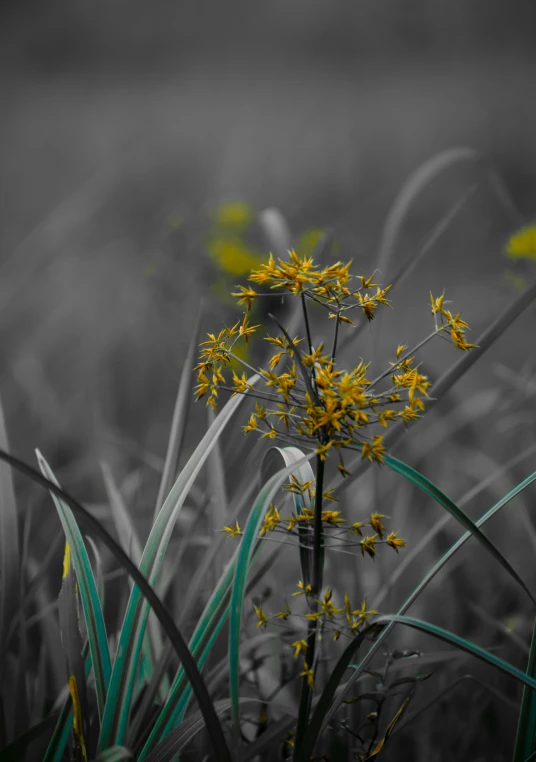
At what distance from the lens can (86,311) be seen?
2.52 m

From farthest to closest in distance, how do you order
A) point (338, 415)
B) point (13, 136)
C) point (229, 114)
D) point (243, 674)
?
point (13, 136), point (229, 114), point (243, 674), point (338, 415)

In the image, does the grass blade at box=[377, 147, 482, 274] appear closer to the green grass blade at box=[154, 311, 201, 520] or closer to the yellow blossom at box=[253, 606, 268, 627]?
the green grass blade at box=[154, 311, 201, 520]

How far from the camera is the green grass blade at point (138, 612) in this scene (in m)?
0.46

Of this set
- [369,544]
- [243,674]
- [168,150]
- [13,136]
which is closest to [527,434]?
[243,674]

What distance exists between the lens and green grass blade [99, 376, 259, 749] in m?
0.46

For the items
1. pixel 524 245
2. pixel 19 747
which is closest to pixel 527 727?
pixel 19 747

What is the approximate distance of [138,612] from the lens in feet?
1.60

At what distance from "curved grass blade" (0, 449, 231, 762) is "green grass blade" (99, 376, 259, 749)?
0.08m

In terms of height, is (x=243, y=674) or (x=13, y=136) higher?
(x=13, y=136)

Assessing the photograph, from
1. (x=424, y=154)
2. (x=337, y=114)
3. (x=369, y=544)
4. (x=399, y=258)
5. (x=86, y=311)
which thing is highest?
(x=337, y=114)

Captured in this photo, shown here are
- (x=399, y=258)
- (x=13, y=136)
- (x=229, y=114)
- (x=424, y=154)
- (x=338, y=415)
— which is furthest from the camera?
(x=13, y=136)

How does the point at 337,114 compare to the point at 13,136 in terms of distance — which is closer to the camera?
the point at 337,114

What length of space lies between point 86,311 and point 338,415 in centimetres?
229

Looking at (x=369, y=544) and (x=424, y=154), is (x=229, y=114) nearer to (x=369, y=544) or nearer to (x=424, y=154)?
(x=424, y=154)
